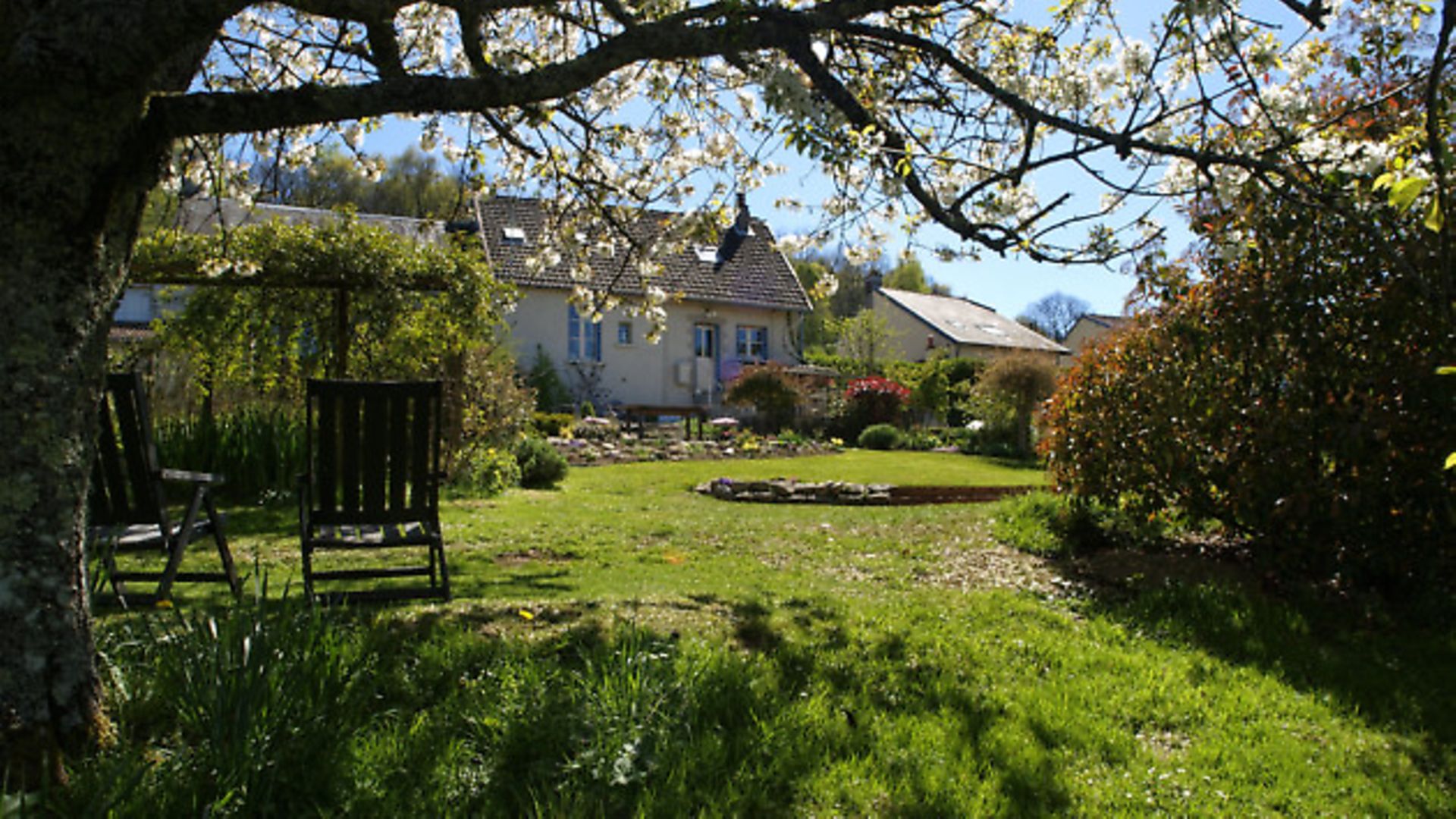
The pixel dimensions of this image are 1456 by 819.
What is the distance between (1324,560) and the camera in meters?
4.90

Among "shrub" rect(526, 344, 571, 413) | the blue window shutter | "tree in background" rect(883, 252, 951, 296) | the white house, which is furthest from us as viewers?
"tree in background" rect(883, 252, 951, 296)

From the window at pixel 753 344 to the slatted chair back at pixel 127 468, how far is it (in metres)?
22.2

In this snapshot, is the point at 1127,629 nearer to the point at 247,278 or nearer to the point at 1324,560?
the point at 1324,560

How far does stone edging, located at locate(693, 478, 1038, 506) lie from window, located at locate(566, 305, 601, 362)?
12860mm

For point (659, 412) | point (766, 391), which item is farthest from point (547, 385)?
point (766, 391)

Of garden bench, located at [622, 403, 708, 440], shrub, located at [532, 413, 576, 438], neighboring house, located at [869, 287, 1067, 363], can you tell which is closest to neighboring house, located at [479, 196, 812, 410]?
garden bench, located at [622, 403, 708, 440]

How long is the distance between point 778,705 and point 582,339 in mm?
21602

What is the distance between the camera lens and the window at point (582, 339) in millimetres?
23609

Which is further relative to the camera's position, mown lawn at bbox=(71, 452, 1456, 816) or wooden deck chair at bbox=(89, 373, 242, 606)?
wooden deck chair at bbox=(89, 373, 242, 606)

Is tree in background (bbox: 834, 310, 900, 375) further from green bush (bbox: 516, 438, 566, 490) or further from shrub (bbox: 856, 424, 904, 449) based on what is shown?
green bush (bbox: 516, 438, 566, 490)

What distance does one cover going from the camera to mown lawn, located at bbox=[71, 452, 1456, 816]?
2322 millimetres

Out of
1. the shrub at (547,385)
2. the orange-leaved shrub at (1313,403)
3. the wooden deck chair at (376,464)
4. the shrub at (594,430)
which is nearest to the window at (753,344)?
the shrub at (547,385)

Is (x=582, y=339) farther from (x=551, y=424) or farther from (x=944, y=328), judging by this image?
(x=944, y=328)

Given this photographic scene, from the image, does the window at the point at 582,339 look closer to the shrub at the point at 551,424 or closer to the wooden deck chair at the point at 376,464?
the shrub at the point at 551,424
